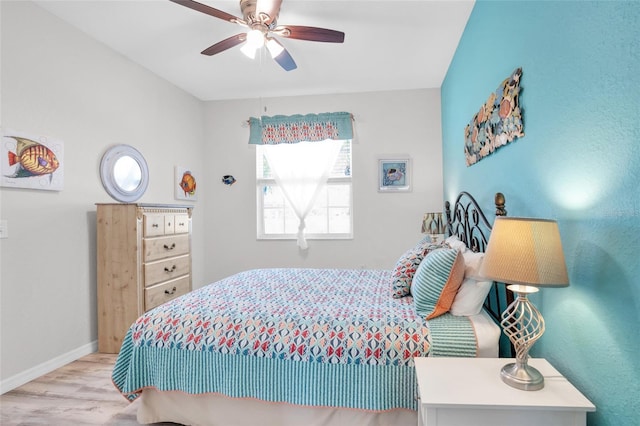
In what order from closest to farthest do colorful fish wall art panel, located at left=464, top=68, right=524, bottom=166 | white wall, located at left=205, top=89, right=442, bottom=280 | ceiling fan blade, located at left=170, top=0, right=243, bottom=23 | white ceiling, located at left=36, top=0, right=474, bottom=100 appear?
1. colorful fish wall art panel, located at left=464, top=68, right=524, bottom=166
2. ceiling fan blade, located at left=170, top=0, right=243, bottom=23
3. white ceiling, located at left=36, top=0, right=474, bottom=100
4. white wall, located at left=205, top=89, right=442, bottom=280

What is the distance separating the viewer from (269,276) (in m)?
2.73

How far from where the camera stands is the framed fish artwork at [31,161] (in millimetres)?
2207

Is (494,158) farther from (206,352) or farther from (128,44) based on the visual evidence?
(128,44)

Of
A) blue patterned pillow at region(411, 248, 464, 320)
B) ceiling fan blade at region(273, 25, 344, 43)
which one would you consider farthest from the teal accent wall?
ceiling fan blade at region(273, 25, 344, 43)

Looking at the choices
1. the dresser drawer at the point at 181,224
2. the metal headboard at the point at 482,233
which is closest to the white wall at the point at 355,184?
the metal headboard at the point at 482,233

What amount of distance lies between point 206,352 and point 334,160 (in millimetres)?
3089

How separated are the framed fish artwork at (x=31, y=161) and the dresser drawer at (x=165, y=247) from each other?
78 cm

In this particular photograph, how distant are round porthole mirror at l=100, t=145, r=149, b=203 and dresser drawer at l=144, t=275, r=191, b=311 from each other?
93 cm

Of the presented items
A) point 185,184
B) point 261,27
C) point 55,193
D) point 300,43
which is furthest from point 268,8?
point 185,184

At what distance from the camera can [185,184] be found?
4.18m

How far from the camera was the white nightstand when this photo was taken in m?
0.99

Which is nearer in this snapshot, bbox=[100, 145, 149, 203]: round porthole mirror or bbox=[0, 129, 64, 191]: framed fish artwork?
bbox=[0, 129, 64, 191]: framed fish artwork

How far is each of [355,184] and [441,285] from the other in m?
2.76

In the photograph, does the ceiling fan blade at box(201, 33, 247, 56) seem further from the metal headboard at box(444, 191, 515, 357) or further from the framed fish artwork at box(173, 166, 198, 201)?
the metal headboard at box(444, 191, 515, 357)
